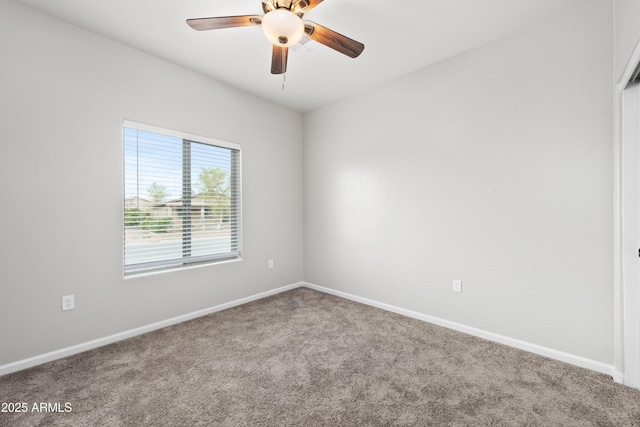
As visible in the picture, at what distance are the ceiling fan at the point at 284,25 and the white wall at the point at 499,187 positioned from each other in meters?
1.37

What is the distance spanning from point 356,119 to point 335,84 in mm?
516

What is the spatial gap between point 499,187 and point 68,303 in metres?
3.81

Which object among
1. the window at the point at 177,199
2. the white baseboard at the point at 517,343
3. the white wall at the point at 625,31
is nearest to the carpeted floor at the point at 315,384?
the white baseboard at the point at 517,343

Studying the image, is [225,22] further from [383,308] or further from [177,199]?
[383,308]

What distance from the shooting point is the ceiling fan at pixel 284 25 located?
5.45 feet

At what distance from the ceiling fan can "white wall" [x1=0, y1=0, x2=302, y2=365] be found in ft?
4.29

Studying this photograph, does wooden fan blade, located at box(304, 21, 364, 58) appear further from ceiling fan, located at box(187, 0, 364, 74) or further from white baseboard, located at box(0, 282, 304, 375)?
white baseboard, located at box(0, 282, 304, 375)

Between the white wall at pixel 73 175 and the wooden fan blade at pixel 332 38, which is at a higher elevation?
the wooden fan blade at pixel 332 38

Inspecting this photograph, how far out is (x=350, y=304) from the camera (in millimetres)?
3533

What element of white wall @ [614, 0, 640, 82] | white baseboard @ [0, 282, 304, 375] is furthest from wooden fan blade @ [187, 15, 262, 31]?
white baseboard @ [0, 282, 304, 375]

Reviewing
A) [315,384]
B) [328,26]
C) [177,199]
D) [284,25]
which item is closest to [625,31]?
[328,26]

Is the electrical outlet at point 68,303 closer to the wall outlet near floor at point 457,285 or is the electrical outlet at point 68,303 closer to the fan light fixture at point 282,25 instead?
the fan light fixture at point 282,25

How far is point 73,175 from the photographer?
2338mm

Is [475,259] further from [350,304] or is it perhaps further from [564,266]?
[350,304]
